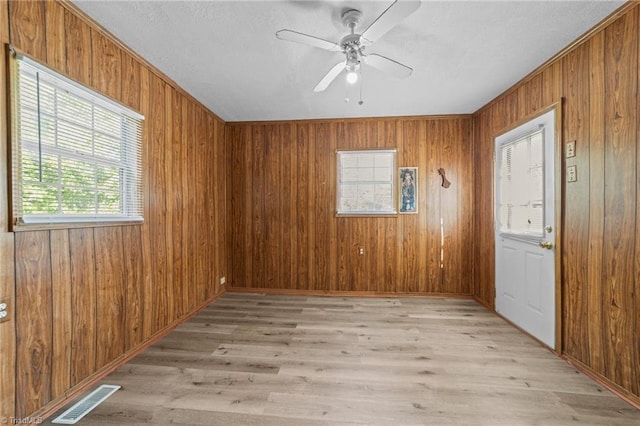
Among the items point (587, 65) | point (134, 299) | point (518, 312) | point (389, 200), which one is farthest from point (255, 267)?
point (587, 65)

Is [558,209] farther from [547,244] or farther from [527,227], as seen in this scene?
[527,227]

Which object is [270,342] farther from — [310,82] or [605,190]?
[605,190]

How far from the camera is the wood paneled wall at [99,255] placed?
59.4 inches

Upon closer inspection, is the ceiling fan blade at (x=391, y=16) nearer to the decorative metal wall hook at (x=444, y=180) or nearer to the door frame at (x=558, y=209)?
the door frame at (x=558, y=209)

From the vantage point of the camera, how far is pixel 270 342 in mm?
2600

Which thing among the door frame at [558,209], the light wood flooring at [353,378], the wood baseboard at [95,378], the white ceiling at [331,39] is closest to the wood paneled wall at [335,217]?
the white ceiling at [331,39]

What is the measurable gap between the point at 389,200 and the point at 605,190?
2304mm

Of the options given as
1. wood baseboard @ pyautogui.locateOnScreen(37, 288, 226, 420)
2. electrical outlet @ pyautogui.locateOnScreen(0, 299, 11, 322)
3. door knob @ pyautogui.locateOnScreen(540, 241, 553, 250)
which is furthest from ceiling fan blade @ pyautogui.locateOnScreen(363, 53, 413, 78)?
wood baseboard @ pyautogui.locateOnScreen(37, 288, 226, 420)

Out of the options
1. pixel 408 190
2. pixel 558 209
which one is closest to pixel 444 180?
pixel 408 190

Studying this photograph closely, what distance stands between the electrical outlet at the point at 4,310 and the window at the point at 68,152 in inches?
16.8

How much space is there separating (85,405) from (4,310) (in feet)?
2.72

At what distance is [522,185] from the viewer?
2887 mm

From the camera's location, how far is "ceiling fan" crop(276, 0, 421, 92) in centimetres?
146

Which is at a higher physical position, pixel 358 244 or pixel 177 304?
pixel 358 244
